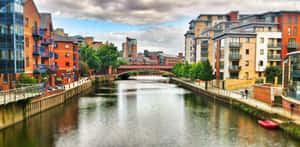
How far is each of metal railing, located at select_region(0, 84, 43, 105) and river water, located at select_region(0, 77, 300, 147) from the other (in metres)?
3.27

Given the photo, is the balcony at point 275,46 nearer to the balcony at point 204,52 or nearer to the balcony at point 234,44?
the balcony at point 234,44

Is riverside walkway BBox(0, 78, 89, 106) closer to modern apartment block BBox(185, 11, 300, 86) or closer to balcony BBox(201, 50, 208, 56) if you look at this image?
modern apartment block BBox(185, 11, 300, 86)

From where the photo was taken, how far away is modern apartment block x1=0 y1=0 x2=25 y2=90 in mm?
31781

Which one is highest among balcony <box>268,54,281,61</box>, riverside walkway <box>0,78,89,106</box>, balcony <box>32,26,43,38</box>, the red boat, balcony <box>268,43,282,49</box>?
balcony <box>32,26,43,38</box>

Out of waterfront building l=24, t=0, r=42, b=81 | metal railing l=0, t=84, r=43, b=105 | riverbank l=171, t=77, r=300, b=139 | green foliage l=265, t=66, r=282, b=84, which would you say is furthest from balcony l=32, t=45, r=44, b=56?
green foliage l=265, t=66, r=282, b=84

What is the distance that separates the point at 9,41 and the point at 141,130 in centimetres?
2088

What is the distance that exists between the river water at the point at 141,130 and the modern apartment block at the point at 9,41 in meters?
6.80

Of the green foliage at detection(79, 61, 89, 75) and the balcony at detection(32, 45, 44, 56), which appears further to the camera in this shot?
the green foliage at detection(79, 61, 89, 75)

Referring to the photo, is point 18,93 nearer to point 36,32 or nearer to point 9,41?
point 9,41

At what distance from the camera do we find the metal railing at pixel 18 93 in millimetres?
24270

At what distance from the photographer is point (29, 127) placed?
27328 mm

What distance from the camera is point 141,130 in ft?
89.1

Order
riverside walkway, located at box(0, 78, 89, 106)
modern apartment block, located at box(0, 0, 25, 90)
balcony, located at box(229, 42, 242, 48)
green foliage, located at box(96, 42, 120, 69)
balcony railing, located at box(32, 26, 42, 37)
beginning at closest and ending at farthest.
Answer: riverside walkway, located at box(0, 78, 89, 106)
modern apartment block, located at box(0, 0, 25, 90)
balcony railing, located at box(32, 26, 42, 37)
balcony, located at box(229, 42, 242, 48)
green foliage, located at box(96, 42, 120, 69)

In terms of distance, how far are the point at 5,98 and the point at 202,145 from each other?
763 inches
